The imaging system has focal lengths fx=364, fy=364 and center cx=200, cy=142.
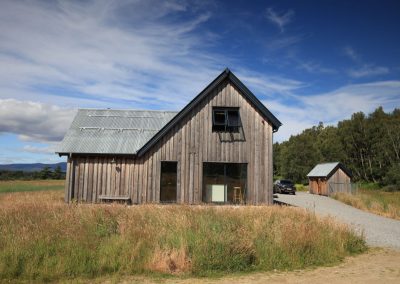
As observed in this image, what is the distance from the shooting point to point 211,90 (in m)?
21.2

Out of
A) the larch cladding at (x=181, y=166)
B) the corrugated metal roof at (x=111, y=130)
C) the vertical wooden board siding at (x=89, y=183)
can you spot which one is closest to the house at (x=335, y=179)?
the larch cladding at (x=181, y=166)

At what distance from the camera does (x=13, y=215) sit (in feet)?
38.9

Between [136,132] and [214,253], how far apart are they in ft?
49.3

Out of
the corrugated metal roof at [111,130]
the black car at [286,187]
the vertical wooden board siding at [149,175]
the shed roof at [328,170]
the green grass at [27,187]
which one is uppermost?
the corrugated metal roof at [111,130]

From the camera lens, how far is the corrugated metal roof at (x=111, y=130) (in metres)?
21.1

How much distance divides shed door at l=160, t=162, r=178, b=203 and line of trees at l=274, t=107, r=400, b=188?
149 feet

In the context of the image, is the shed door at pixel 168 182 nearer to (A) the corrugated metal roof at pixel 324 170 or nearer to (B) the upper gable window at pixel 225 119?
(B) the upper gable window at pixel 225 119

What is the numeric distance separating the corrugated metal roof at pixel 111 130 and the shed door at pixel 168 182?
2038 millimetres

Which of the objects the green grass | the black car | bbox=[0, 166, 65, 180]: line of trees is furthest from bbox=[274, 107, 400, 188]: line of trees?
bbox=[0, 166, 65, 180]: line of trees

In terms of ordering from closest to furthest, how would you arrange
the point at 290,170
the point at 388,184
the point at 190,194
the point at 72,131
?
the point at 190,194, the point at 72,131, the point at 388,184, the point at 290,170

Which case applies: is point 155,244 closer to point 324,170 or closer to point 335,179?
point 335,179

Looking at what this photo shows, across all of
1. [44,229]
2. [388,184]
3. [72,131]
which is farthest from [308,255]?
[388,184]

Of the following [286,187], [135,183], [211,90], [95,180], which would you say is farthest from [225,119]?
[286,187]

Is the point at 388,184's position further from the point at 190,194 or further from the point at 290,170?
the point at 190,194
